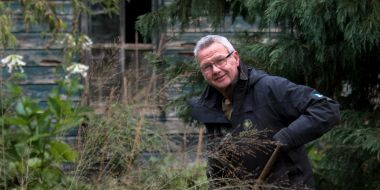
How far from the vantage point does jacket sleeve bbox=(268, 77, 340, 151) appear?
343cm

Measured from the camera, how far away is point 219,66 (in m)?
3.60

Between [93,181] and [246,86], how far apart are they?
172 centimetres

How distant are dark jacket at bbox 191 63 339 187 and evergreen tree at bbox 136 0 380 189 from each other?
85 cm

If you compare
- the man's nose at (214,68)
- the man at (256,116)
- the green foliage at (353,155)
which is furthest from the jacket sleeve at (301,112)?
the green foliage at (353,155)

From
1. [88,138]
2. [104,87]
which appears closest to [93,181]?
[88,138]

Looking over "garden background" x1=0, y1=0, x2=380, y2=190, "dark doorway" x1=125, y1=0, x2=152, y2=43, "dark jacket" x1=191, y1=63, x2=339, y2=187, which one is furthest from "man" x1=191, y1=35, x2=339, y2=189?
"dark doorway" x1=125, y1=0, x2=152, y2=43

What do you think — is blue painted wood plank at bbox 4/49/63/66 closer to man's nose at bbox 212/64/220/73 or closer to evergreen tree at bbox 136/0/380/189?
evergreen tree at bbox 136/0/380/189

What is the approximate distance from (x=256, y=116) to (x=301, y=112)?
22 cm

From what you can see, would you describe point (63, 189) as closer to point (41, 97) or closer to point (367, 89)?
point (367, 89)

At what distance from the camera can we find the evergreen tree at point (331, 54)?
14.1 feet

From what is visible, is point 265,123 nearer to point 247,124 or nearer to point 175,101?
point 247,124

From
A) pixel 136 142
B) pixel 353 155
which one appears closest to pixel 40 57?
pixel 136 142

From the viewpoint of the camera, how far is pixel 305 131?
135 inches

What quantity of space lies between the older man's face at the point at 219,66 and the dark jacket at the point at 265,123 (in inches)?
1.7
